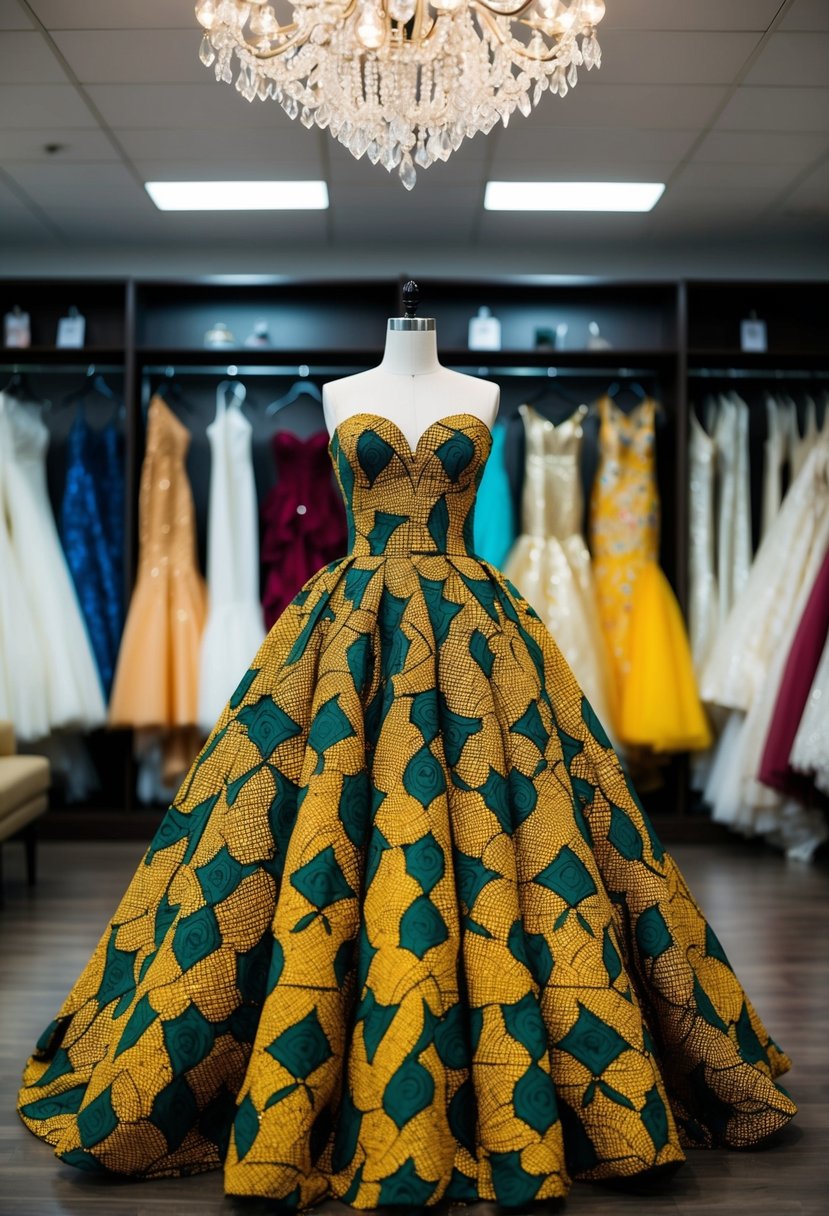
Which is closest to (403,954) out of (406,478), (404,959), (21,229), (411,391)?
(404,959)

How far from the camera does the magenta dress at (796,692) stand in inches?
156

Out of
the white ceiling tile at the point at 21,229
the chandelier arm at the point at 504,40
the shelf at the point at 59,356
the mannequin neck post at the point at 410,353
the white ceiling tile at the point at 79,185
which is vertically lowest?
the mannequin neck post at the point at 410,353

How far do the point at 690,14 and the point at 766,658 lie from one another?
90.1 inches

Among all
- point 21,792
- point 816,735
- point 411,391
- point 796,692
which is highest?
point 411,391

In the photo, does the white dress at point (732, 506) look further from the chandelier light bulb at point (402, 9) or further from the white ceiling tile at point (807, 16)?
the chandelier light bulb at point (402, 9)

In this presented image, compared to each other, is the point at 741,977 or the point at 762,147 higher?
the point at 762,147

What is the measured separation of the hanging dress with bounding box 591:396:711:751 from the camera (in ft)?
13.8

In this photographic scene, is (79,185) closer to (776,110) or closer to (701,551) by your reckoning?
(776,110)

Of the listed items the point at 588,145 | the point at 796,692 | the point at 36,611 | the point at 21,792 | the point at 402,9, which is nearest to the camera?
the point at 402,9

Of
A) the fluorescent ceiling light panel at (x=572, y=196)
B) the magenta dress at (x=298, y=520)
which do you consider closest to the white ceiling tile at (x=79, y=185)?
the magenta dress at (x=298, y=520)

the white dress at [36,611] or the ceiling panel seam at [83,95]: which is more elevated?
the ceiling panel seam at [83,95]

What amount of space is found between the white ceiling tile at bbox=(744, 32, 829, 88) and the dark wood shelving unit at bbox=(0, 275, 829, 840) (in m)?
1.13

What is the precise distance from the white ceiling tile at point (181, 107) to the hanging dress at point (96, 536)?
125 centimetres

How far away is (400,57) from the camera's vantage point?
2.37 meters
